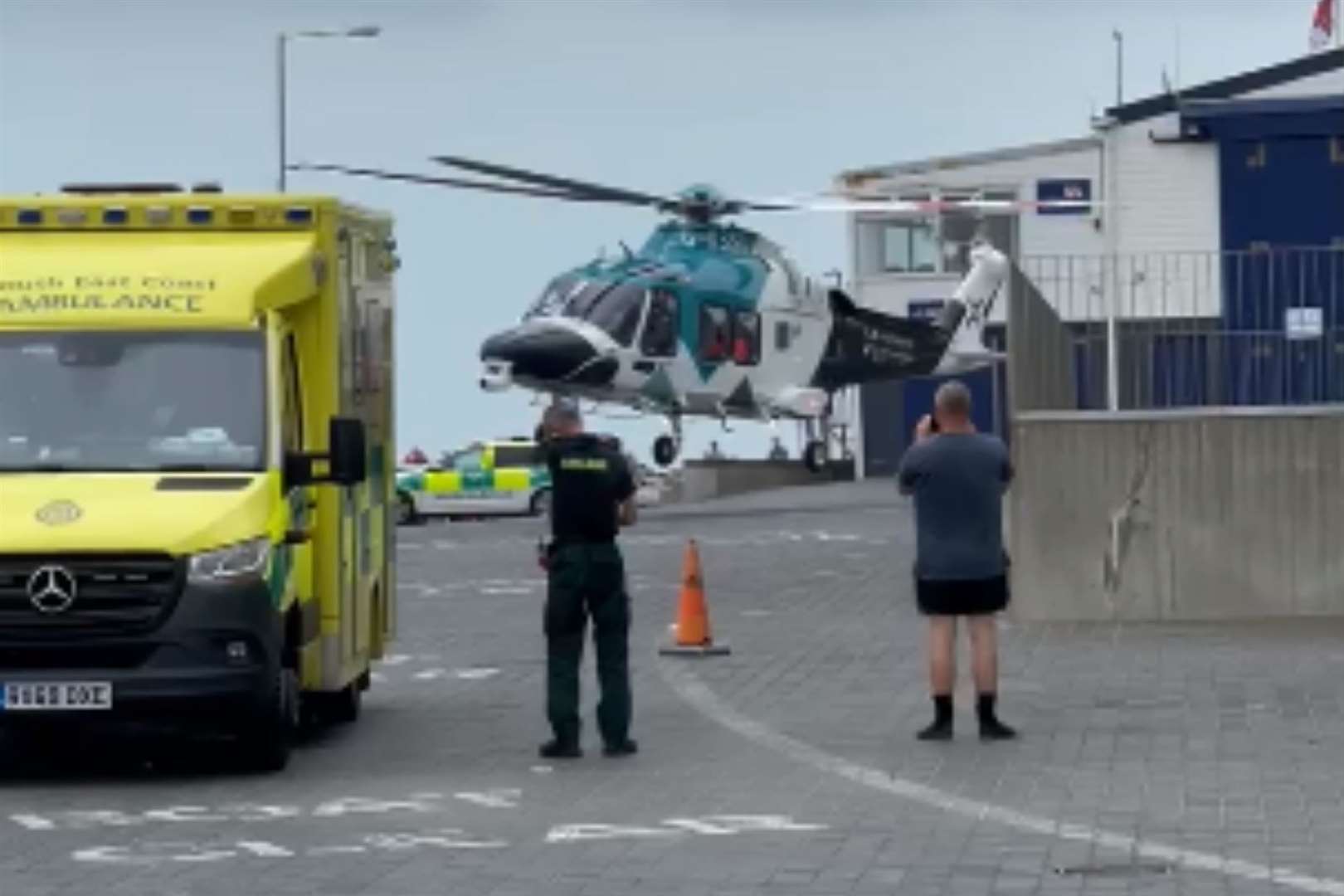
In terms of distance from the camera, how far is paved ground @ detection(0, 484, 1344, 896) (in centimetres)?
1363

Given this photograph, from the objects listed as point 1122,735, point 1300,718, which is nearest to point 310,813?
point 1122,735

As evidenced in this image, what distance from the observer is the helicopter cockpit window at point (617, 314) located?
52.5 meters

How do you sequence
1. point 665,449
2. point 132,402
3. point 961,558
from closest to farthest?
point 132,402
point 961,558
point 665,449

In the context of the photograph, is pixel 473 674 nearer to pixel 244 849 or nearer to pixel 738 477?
pixel 244 849

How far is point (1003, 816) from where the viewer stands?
50.0ft

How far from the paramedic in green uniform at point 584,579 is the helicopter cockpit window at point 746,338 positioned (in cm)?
3658

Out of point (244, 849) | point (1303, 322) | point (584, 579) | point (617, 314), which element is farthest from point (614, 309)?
point (244, 849)

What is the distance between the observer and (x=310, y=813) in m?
16.0

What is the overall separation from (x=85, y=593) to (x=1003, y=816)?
4506mm

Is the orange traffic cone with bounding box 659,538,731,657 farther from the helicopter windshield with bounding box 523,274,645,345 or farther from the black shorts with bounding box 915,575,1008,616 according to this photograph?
the helicopter windshield with bounding box 523,274,645,345

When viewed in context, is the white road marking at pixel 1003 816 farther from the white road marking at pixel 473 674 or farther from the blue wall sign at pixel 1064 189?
the blue wall sign at pixel 1064 189

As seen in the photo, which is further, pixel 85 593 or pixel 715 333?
pixel 715 333

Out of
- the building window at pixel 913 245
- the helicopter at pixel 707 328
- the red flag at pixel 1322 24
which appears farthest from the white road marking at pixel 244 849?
the building window at pixel 913 245

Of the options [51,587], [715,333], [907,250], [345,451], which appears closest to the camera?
[51,587]
